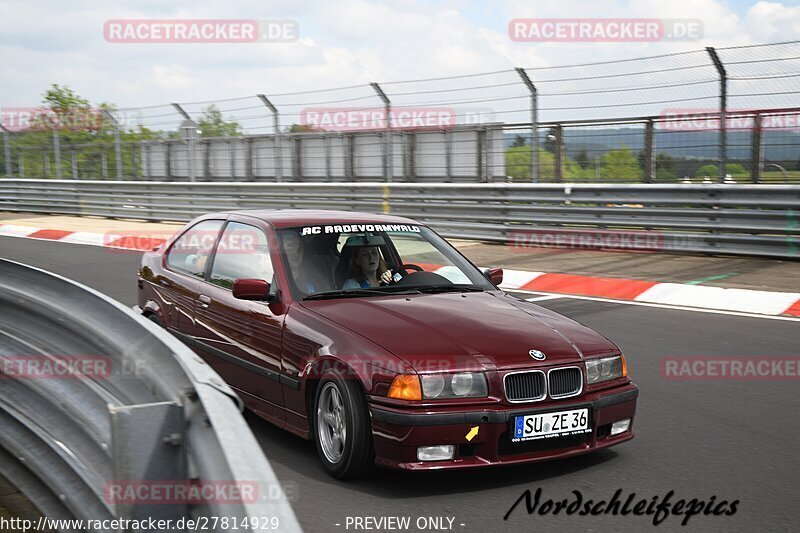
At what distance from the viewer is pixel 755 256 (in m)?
12.2

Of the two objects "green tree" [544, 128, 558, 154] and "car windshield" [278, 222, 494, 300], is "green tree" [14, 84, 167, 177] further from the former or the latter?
"car windshield" [278, 222, 494, 300]

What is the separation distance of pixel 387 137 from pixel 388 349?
1360cm

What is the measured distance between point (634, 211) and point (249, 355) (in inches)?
357

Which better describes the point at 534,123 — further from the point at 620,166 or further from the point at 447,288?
the point at 447,288

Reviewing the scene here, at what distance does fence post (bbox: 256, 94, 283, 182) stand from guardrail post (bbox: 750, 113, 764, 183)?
9.70 meters

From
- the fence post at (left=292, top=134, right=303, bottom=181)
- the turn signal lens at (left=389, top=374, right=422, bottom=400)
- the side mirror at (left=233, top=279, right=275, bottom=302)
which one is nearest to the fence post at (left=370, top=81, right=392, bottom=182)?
the fence post at (left=292, top=134, right=303, bottom=181)

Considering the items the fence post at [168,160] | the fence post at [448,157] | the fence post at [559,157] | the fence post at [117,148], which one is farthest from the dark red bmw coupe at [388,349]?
the fence post at [168,160]

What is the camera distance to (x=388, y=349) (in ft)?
14.5

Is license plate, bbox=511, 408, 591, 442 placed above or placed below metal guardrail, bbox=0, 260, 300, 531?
below

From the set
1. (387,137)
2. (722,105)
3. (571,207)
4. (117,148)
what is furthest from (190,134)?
(722,105)

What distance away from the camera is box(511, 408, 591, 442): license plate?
14.3 ft

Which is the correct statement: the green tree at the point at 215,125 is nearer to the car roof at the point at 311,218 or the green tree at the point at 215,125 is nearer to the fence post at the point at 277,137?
the fence post at the point at 277,137

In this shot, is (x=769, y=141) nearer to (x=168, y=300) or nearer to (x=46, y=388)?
(x=168, y=300)

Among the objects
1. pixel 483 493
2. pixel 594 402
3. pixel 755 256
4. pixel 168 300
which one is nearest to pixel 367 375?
pixel 483 493
